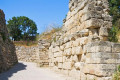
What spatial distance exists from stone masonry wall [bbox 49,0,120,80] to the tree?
3524cm

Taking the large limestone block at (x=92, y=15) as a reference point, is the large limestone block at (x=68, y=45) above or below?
below

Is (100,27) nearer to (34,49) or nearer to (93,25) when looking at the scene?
(93,25)

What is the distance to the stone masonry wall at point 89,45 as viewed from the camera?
21.4 ft

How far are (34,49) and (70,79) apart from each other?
18134 mm

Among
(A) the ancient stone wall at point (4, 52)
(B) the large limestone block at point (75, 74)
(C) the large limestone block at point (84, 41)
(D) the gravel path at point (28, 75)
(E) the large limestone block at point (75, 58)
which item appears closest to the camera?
(C) the large limestone block at point (84, 41)

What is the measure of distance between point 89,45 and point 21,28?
40670mm

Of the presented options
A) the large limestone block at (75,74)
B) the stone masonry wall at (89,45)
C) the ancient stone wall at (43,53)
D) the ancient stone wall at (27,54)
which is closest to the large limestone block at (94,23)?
the stone masonry wall at (89,45)

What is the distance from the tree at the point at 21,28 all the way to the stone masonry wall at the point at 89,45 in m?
35.2

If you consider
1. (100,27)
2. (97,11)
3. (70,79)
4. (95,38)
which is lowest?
(70,79)

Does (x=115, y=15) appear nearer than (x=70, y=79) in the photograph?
No

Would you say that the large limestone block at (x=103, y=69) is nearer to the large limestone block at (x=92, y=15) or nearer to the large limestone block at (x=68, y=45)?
the large limestone block at (x=92, y=15)

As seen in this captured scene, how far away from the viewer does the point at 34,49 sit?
2592 cm

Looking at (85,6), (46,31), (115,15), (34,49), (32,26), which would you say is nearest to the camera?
(85,6)

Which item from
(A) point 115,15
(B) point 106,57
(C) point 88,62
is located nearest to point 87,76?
(C) point 88,62
